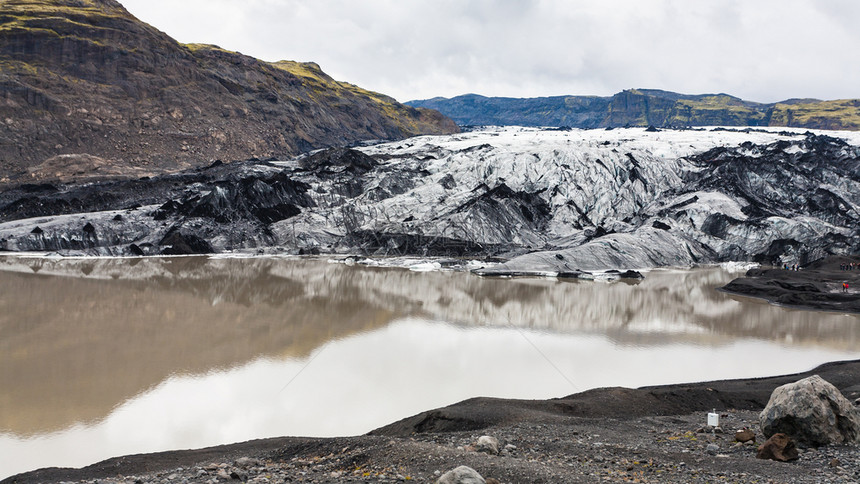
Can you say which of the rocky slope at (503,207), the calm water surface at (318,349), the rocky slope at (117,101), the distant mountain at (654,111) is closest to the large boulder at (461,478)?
the calm water surface at (318,349)

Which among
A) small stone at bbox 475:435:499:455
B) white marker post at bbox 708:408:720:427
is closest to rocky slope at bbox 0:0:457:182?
small stone at bbox 475:435:499:455

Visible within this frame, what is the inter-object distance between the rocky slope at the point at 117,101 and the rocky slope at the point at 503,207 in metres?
7.98

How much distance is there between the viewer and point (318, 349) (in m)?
12.4

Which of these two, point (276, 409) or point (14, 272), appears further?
point (14, 272)

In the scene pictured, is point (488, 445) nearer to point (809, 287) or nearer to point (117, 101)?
point (809, 287)

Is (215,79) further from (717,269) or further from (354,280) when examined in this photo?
(717,269)

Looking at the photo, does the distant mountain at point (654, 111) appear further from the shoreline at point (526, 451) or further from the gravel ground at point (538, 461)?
the gravel ground at point (538, 461)

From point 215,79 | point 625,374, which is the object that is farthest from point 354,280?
point 215,79

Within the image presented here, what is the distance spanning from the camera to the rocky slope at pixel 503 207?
31422 mm

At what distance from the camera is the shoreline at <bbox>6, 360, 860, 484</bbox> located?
16.6 feet

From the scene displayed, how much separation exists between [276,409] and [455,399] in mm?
2997

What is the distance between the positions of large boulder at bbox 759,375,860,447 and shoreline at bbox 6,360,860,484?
19 centimetres

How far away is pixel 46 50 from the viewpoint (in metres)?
51.2

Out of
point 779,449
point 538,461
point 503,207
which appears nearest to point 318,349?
point 538,461
